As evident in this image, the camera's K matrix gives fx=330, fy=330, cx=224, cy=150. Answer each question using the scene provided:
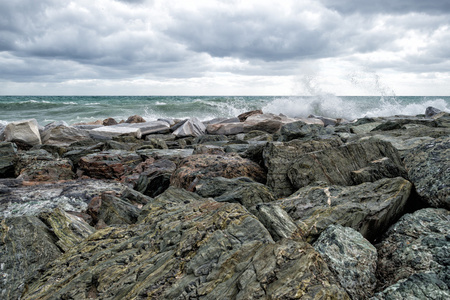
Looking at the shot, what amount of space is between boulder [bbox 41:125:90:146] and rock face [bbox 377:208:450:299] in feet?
37.1

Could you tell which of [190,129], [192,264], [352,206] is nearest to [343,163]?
[352,206]

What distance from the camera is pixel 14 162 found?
7.28 metres

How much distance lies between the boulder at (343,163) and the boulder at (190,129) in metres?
8.53

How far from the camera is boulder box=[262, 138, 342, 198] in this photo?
4.65 m

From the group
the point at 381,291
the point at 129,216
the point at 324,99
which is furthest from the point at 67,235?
the point at 324,99

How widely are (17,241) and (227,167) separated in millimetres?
3115

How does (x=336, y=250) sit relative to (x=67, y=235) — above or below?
above

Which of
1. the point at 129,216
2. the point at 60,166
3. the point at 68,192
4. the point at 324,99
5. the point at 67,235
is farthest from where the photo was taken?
the point at 324,99

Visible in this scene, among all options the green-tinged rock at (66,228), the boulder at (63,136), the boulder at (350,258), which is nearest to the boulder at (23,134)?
the boulder at (63,136)

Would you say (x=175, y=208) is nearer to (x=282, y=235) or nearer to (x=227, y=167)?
(x=282, y=235)

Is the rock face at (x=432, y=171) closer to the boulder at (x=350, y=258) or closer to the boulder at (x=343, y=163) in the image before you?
the boulder at (x=343, y=163)

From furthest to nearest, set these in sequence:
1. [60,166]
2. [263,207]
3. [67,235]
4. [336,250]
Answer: [60,166], [67,235], [263,207], [336,250]

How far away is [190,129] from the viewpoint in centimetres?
1334

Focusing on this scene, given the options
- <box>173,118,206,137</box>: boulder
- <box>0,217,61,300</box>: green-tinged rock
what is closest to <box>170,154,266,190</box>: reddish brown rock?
<box>0,217,61,300</box>: green-tinged rock
